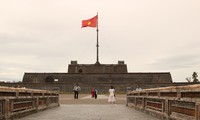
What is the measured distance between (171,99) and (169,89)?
0.41 metres

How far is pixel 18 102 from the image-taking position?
10398 millimetres

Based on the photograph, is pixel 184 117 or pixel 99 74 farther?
pixel 99 74

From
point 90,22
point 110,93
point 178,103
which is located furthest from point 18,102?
point 90,22

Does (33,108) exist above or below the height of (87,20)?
below

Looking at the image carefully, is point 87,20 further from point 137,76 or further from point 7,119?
point 7,119

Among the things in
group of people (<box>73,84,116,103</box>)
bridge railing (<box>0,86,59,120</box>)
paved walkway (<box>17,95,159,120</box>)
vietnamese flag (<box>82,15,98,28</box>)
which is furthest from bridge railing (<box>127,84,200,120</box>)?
vietnamese flag (<box>82,15,98,28</box>)

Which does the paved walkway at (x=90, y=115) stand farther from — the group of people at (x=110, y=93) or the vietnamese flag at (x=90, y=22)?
the vietnamese flag at (x=90, y=22)

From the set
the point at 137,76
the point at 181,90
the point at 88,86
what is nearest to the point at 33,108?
the point at 181,90

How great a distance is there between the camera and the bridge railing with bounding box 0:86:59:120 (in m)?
8.68

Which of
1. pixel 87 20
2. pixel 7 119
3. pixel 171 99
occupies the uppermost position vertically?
pixel 87 20

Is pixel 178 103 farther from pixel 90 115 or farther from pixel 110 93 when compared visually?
pixel 110 93

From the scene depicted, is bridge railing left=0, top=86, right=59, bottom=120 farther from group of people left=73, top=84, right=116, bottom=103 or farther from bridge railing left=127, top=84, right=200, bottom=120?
group of people left=73, top=84, right=116, bottom=103

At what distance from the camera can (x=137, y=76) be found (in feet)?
190

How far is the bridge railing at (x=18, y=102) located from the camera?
342 inches
